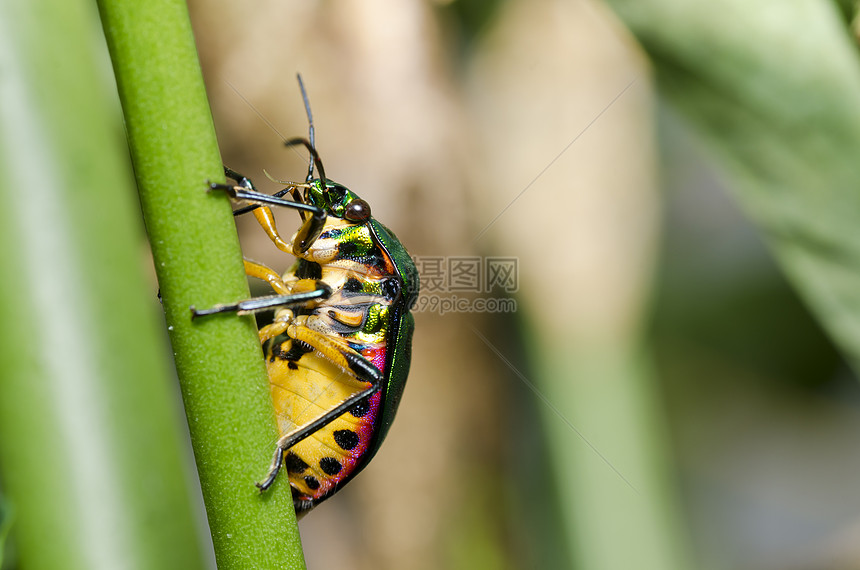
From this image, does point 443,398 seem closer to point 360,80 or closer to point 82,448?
point 360,80

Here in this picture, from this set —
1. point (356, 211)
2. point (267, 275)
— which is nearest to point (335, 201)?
point (356, 211)

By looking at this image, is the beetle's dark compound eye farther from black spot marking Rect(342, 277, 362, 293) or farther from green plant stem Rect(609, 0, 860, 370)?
green plant stem Rect(609, 0, 860, 370)

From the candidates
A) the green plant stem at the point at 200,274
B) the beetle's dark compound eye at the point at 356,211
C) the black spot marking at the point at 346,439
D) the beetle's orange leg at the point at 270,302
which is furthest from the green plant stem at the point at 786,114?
the green plant stem at the point at 200,274

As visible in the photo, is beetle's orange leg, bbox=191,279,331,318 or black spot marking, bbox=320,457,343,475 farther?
black spot marking, bbox=320,457,343,475

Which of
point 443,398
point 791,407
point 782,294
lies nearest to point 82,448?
point 443,398

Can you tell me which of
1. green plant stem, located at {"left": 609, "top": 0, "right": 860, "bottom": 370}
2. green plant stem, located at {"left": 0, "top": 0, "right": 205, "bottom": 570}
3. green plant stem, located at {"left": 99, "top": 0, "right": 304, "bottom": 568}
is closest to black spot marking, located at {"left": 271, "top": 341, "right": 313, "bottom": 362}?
green plant stem, located at {"left": 0, "top": 0, "right": 205, "bottom": 570}

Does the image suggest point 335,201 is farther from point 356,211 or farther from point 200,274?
point 200,274

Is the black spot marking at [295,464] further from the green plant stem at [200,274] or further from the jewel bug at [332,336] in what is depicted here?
the green plant stem at [200,274]
